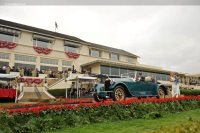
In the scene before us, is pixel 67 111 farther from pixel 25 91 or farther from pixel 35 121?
pixel 25 91

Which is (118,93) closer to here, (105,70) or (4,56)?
(4,56)

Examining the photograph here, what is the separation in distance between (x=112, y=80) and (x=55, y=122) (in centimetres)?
500

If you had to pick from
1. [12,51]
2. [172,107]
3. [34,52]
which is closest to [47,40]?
[34,52]

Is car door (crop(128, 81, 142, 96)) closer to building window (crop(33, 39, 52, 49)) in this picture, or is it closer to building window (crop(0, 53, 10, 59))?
building window (crop(0, 53, 10, 59))

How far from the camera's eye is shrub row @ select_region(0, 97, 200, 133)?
605 centimetres

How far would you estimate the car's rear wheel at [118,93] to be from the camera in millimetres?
10723

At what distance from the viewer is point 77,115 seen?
7.31m

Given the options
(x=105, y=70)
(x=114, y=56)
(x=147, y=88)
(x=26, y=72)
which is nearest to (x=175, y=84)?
(x=147, y=88)

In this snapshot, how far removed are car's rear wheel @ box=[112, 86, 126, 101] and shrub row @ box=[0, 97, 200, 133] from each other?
2.07 metres

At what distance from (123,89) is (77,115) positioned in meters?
4.41

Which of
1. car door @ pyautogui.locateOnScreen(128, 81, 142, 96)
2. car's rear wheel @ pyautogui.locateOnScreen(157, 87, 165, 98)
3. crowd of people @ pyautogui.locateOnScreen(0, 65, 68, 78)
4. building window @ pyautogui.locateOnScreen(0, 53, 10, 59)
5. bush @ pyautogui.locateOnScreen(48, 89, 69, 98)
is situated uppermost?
building window @ pyautogui.locateOnScreen(0, 53, 10, 59)

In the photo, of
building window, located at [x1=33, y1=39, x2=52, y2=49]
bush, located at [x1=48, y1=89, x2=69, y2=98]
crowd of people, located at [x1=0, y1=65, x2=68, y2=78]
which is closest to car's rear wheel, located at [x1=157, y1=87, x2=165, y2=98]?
bush, located at [x1=48, y1=89, x2=69, y2=98]

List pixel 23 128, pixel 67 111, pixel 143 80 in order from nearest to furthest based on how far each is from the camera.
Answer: pixel 23 128 < pixel 67 111 < pixel 143 80

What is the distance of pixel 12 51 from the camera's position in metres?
30.9
